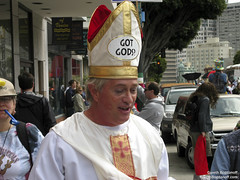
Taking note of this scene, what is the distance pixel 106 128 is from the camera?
228 cm

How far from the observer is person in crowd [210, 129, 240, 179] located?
2.92m

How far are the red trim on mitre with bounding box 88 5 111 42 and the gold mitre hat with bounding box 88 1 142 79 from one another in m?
0.01

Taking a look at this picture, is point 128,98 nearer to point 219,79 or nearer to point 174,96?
point 219,79

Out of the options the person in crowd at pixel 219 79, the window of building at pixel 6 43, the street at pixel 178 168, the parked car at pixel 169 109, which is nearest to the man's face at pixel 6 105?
the street at pixel 178 168

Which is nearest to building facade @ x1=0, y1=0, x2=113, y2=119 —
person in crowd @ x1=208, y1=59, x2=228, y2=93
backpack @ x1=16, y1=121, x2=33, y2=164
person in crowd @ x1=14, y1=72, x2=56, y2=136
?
person in crowd @ x1=208, y1=59, x2=228, y2=93

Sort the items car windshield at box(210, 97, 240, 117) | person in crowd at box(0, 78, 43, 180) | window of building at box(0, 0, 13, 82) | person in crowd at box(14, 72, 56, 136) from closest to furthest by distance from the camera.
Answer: person in crowd at box(0, 78, 43, 180) < person in crowd at box(14, 72, 56, 136) < car windshield at box(210, 97, 240, 117) < window of building at box(0, 0, 13, 82)

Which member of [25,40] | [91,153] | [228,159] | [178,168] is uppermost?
[25,40]

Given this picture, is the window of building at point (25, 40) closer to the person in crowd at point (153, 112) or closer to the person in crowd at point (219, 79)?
the person in crowd at point (153, 112)

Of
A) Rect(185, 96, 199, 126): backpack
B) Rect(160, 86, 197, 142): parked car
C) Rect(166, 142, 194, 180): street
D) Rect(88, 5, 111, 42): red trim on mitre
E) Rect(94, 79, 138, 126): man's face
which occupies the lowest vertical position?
Rect(166, 142, 194, 180): street

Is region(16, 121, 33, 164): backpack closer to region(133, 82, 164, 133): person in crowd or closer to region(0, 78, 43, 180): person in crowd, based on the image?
region(0, 78, 43, 180): person in crowd

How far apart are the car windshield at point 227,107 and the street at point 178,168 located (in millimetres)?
1472

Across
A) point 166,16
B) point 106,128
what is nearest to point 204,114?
point 106,128

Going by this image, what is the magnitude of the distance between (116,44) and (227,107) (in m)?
7.82

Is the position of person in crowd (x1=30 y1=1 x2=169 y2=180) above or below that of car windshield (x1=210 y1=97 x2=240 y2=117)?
above
